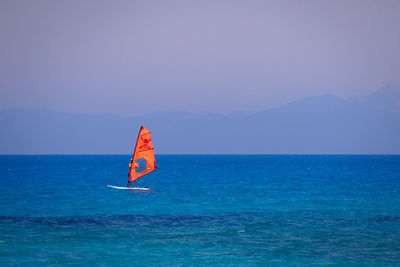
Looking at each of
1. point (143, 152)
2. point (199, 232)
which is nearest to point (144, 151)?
point (143, 152)

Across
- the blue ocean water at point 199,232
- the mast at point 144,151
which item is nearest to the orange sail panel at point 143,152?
the mast at point 144,151

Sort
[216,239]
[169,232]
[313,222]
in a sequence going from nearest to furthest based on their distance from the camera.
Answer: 1. [216,239]
2. [169,232]
3. [313,222]

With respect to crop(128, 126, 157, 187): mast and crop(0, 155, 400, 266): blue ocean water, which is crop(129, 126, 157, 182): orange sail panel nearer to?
crop(128, 126, 157, 187): mast

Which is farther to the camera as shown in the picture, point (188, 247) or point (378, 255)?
point (188, 247)

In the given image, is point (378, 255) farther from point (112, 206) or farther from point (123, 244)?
point (112, 206)


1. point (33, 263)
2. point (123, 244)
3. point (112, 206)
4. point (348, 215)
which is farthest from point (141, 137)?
point (33, 263)

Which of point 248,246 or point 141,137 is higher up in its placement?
point 141,137

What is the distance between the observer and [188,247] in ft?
81.7

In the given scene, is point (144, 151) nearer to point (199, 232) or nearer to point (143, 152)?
point (143, 152)

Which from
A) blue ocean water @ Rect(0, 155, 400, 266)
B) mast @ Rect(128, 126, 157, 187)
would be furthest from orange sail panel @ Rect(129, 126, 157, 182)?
blue ocean water @ Rect(0, 155, 400, 266)

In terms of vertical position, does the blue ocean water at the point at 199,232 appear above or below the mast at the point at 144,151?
below

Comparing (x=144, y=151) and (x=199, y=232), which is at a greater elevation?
→ (x=144, y=151)

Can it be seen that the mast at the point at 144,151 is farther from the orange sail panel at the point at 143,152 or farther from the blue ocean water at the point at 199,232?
the blue ocean water at the point at 199,232

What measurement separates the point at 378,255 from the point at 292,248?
4.19 metres
